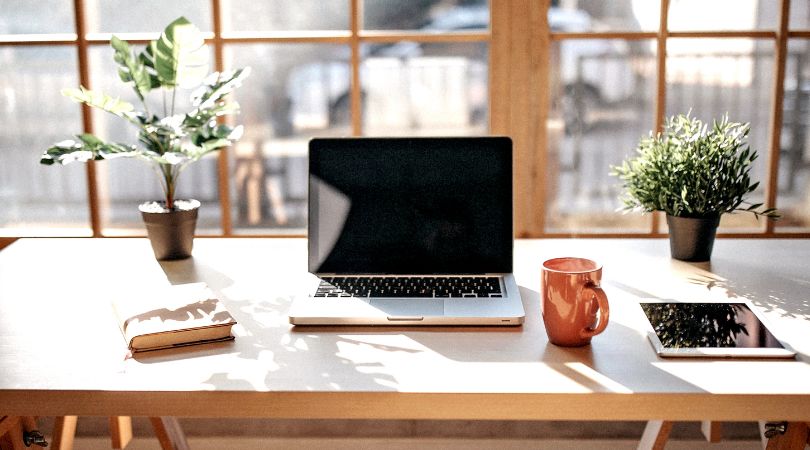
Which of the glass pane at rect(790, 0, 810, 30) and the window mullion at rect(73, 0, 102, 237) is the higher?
the glass pane at rect(790, 0, 810, 30)

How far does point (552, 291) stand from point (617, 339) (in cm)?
14

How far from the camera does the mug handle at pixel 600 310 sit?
119cm

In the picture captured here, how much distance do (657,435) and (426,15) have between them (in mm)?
1292

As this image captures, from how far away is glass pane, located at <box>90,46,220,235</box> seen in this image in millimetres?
2412

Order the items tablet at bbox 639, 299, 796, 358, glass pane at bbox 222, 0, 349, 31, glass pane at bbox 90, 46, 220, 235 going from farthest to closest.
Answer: glass pane at bbox 90, 46, 220, 235 < glass pane at bbox 222, 0, 349, 31 < tablet at bbox 639, 299, 796, 358

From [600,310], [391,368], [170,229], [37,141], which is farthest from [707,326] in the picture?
[37,141]

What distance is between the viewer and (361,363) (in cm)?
118

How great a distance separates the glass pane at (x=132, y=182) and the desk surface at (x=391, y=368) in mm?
878

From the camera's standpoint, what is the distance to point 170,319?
4.19 ft

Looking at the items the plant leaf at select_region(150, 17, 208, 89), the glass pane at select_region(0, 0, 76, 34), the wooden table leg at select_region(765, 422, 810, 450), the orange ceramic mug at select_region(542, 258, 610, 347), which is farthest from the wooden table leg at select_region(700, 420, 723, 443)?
the glass pane at select_region(0, 0, 76, 34)

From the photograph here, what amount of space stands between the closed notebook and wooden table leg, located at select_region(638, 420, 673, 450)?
0.85 meters

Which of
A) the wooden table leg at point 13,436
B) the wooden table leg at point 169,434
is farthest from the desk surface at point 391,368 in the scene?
the wooden table leg at point 169,434

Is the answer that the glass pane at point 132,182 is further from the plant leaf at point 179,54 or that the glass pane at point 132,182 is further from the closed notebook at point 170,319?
the closed notebook at point 170,319

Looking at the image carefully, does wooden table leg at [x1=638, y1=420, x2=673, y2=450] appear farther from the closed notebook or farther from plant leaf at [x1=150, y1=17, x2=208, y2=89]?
plant leaf at [x1=150, y1=17, x2=208, y2=89]
